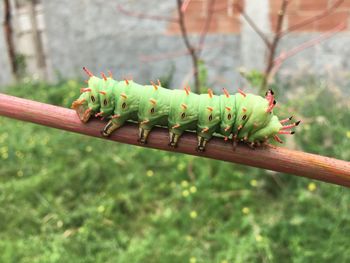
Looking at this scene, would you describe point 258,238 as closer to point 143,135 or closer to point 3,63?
point 143,135

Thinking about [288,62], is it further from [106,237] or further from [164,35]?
[106,237]

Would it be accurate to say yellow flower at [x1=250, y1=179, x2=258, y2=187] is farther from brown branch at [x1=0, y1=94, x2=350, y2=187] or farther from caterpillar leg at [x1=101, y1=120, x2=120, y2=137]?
caterpillar leg at [x1=101, y1=120, x2=120, y2=137]

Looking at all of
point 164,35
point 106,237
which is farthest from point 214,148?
point 164,35

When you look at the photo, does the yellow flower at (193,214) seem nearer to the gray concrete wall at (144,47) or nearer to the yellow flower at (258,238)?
the yellow flower at (258,238)

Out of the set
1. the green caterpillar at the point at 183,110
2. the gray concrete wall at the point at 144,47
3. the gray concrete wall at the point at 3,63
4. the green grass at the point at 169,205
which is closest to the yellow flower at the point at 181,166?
the green grass at the point at 169,205

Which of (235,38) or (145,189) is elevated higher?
(235,38)

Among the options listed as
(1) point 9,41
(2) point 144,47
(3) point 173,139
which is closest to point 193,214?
(3) point 173,139
